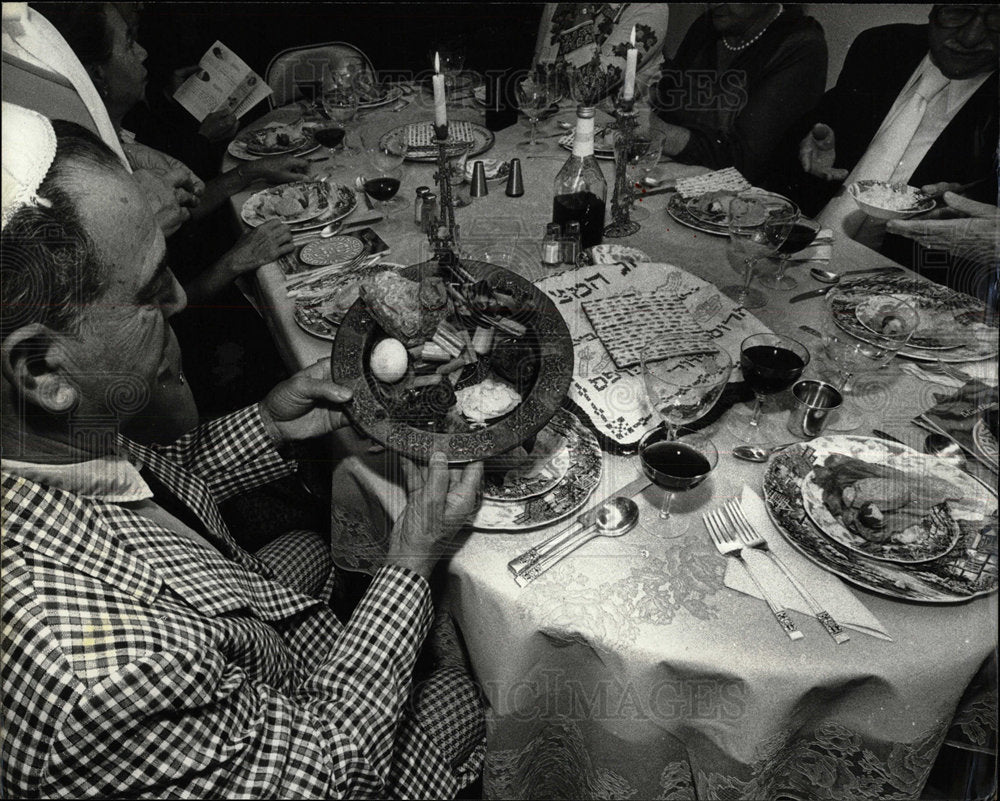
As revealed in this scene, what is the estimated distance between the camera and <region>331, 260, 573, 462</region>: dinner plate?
33.9 inches

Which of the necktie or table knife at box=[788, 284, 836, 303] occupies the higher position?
the necktie

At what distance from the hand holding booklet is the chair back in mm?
123

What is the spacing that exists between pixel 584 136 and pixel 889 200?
0.80 m

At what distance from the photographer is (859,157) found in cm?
219

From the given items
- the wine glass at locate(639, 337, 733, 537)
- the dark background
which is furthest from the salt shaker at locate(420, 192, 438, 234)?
the dark background

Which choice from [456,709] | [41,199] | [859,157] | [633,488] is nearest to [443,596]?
[456,709]

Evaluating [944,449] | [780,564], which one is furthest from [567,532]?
[944,449]

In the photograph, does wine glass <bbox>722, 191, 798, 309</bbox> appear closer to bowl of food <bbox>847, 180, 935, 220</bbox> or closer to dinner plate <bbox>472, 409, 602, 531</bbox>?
bowl of food <bbox>847, 180, 935, 220</bbox>

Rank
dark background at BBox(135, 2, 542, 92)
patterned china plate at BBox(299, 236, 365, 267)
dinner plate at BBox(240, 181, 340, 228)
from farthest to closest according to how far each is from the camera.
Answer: dark background at BBox(135, 2, 542, 92), dinner plate at BBox(240, 181, 340, 228), patterned china plate at BBox(299, 236, 365, 267)

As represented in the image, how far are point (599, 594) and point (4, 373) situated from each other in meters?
0.76

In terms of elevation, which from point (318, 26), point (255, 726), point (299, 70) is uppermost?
point (318, 26)

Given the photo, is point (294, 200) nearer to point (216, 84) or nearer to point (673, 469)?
point (216, 84)

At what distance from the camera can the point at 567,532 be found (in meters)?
0.86

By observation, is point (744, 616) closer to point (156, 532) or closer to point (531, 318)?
point (531, 318)
